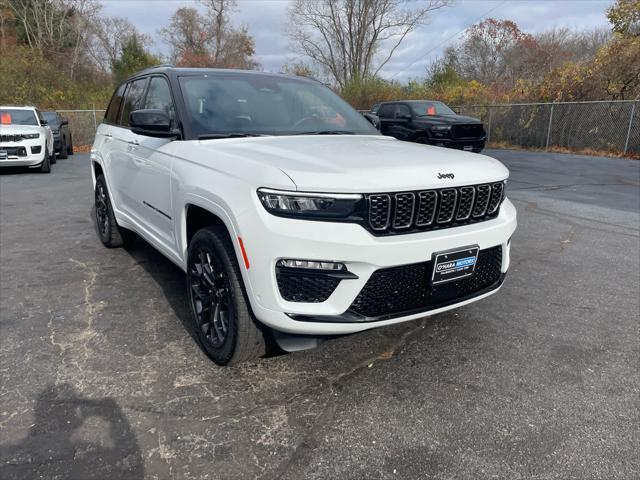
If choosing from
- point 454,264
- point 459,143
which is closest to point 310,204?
point 454,264

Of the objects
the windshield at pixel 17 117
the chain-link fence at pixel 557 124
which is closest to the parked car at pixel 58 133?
the windshield at pixel 17 117

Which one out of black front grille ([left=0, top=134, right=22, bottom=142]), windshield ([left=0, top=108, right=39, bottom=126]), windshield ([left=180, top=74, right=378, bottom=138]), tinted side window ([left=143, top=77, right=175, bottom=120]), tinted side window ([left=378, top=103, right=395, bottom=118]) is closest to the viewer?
windshield ([left=180, top=74, right=378, bottom=138])

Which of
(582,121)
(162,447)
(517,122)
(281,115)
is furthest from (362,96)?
(162,447)

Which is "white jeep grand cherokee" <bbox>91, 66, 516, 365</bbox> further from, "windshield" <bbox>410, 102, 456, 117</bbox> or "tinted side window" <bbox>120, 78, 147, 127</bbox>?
"windshield" <bbox>410, 102, 456, 117</bbox>

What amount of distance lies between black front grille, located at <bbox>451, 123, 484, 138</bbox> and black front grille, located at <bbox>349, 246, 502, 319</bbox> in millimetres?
11600

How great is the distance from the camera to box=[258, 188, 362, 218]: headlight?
88.7 inches

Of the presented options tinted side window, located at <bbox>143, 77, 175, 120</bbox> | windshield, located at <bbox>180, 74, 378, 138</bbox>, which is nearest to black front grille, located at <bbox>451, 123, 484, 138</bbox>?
windshield, located at <bbox>180, 74, 378, 138</bbox>

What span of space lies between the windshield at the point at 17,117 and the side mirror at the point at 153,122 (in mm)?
11619

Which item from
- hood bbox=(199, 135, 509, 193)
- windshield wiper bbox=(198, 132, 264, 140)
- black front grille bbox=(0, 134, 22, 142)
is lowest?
black front grille bbox=(0, 134, 22, 142)

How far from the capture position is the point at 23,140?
11.8 metres

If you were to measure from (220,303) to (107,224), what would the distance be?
3.04 meters

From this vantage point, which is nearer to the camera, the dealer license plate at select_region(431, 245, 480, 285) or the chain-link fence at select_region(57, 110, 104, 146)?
the dealer license plate at select_region(431, 245, 480, 285)

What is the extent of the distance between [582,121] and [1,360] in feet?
64.7

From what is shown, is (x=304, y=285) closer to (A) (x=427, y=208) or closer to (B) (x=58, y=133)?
(A) (x=427, y=208)
